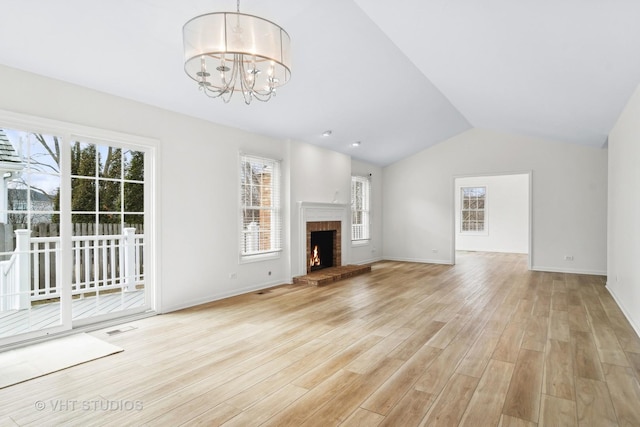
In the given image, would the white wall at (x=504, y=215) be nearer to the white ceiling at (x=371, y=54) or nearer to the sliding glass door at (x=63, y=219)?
the white ceiling at (x=371, y=54)

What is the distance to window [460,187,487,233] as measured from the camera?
12523 mm

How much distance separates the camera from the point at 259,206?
241 inches

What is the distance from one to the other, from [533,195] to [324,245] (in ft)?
15.4

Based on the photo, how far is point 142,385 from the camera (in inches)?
106

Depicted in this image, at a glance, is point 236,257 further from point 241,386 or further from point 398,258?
point 398,258

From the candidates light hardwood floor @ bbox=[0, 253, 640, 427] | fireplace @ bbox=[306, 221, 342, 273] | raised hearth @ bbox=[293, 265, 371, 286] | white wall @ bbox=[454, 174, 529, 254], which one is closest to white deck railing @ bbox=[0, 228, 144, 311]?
light hardwood floor @ bbox=[0, 253, 640, 427]

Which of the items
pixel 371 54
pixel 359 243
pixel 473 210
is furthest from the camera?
pixel 473 210

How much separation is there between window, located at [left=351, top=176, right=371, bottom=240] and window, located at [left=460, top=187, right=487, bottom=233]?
513 cm

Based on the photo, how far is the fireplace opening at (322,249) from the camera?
7.45 meters

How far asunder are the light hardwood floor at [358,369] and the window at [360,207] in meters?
3.99

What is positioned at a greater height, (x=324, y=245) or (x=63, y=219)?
(x=63, y=219)

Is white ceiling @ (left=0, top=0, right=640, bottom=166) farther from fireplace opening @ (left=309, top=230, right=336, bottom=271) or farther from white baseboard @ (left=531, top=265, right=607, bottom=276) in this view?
white baseboard @ (left=531, top=265, right=607, bottom=276)

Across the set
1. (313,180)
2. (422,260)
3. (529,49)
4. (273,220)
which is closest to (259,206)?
(273,220)

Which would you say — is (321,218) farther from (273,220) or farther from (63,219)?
(63,219)
